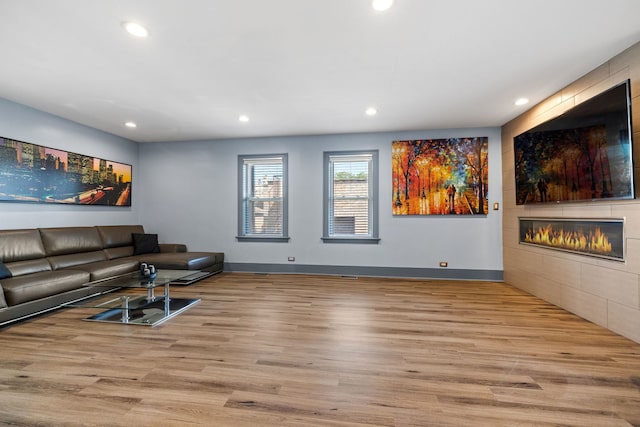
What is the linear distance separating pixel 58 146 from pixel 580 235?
283 inches

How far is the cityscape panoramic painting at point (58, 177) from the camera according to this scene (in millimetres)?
3770

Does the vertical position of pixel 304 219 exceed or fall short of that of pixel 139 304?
it exceeds it

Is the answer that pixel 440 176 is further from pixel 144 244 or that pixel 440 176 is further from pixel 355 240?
pixel 144 244

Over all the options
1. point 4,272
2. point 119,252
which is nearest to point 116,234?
point 119,252

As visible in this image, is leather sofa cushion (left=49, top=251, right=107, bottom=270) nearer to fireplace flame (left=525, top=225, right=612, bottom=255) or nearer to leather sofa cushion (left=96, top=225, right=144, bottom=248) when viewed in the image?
leather sofa cushion (left=96, top=225, right=144, bottom=248)

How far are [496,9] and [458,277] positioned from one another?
4.07m

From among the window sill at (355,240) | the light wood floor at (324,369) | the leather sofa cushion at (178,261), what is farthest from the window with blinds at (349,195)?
the leather sofa cushion at (178,261)

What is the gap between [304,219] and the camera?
5441 mm

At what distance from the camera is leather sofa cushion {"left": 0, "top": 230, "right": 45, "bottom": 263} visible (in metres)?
3.44

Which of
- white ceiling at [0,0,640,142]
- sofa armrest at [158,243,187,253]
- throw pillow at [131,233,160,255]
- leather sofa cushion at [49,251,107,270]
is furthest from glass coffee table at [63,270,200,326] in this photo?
white ceiling at [0,0,640,142]

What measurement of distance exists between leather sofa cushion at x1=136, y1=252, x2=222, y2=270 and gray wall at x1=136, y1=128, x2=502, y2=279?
0.77 metres

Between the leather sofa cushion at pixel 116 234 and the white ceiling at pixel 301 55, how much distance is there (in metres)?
1.87

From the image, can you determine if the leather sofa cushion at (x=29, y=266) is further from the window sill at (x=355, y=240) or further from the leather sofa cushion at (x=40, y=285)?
the window sill at (x=355, y=240)

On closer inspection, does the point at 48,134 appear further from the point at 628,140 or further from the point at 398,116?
the point at 628,140
